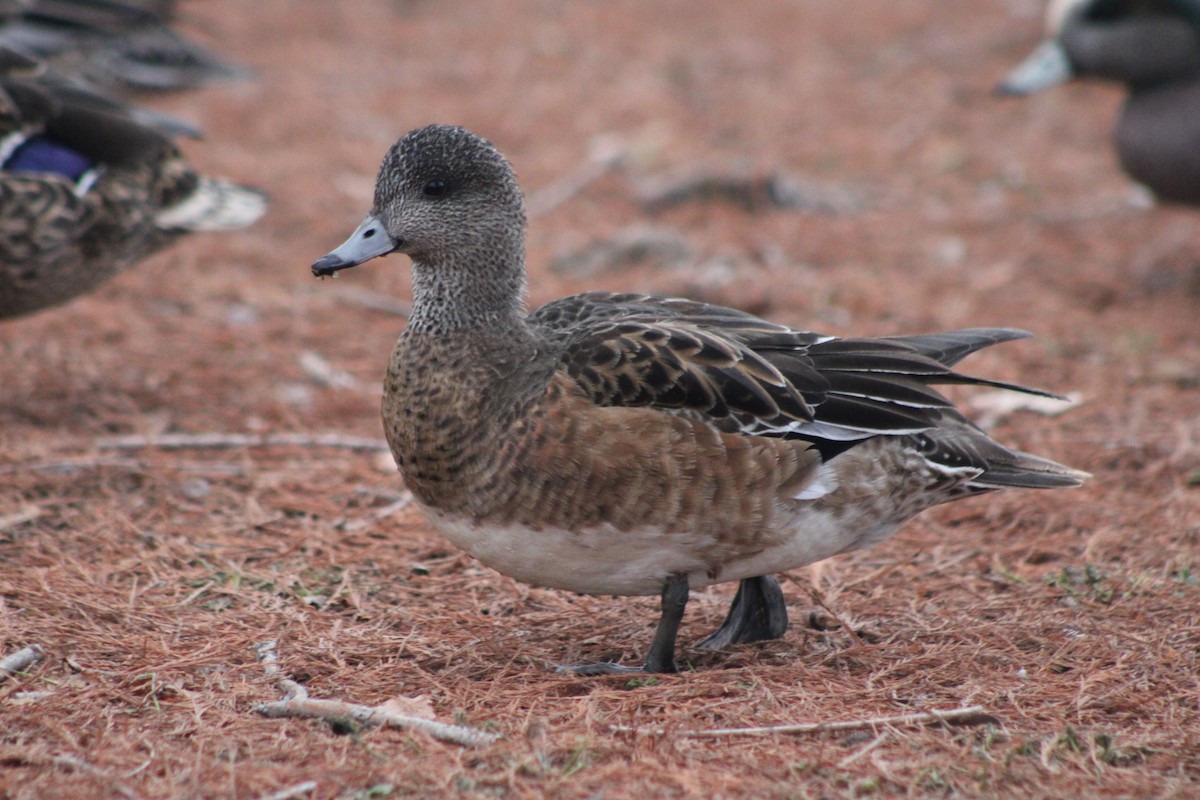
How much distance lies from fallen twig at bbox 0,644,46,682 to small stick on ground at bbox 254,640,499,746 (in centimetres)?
66

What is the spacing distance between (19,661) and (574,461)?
150cm

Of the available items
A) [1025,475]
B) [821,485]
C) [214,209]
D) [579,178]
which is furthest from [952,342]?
[579,178]

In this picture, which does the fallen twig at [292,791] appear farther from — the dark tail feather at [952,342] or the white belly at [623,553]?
the dark tail feather at [952,342]

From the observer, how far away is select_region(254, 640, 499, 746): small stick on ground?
310cm

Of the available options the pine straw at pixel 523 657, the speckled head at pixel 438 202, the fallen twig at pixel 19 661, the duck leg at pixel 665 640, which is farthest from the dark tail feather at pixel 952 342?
the fallen twig at pixel 19 661

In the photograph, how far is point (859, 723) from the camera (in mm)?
3199

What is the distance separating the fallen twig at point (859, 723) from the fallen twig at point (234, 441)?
2.46 m

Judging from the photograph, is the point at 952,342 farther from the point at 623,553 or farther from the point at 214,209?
the point at 214,209

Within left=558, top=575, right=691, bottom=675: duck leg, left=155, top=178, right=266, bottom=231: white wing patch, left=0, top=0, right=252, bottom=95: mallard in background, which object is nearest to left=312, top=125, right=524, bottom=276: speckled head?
left=558, top=575, right=691, bottom=675: duck leg

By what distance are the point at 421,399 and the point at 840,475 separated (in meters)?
1.16

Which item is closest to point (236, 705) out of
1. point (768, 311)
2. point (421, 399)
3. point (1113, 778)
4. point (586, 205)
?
point (421, 399)

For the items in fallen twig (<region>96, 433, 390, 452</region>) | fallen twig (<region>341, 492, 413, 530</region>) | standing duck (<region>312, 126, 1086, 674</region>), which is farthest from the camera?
fallen twig (<region>96, 433, 390, 452</region>)

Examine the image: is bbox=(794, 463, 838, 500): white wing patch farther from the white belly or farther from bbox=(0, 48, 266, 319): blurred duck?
bbox=(0, 48, 266, 319): blurred duck

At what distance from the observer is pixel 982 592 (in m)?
4.28
